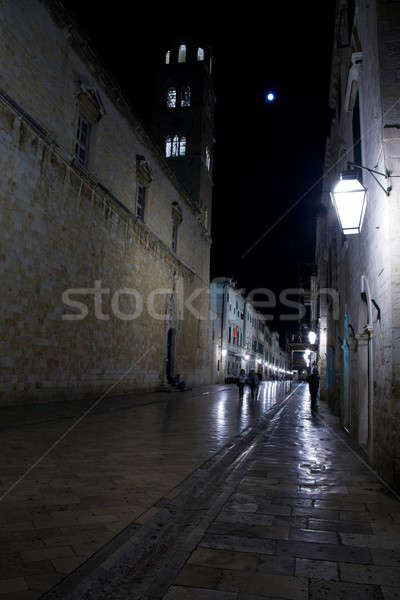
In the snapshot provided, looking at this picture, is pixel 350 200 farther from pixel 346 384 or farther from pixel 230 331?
pixel 230 331

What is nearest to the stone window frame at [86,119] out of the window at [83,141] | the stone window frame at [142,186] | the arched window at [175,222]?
the window at [83,141]

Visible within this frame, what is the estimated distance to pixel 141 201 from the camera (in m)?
23.8

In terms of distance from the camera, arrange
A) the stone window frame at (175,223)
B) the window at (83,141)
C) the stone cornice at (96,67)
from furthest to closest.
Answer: the stone window frame at (175,223)
the window at (83,141)
the stone cornice at (96,67)

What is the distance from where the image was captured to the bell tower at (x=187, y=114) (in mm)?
35594

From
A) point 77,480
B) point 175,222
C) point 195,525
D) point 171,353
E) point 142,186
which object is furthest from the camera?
point 175,222

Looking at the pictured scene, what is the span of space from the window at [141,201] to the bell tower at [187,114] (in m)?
11.4

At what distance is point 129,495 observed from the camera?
4738 mm

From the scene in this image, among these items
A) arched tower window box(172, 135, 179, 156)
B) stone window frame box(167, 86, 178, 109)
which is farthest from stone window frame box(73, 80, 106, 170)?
stone window frame box(167, 86, 178, 109)

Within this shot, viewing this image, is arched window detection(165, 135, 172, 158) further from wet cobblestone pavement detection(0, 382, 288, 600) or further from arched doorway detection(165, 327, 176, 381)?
wet cobblestone pavement detection(0, 382, 288, 600)

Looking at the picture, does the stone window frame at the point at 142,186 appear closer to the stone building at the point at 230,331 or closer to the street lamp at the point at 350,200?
the street lamp at the point at 350,200

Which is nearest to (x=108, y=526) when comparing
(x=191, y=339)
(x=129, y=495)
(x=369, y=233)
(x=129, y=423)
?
(x=129, y=495)

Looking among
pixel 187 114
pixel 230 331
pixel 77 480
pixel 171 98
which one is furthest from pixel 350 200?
pixel 230 331

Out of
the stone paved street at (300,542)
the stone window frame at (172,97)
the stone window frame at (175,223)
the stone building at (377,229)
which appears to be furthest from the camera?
the stone window frame at (172,97)

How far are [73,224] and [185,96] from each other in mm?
24893
